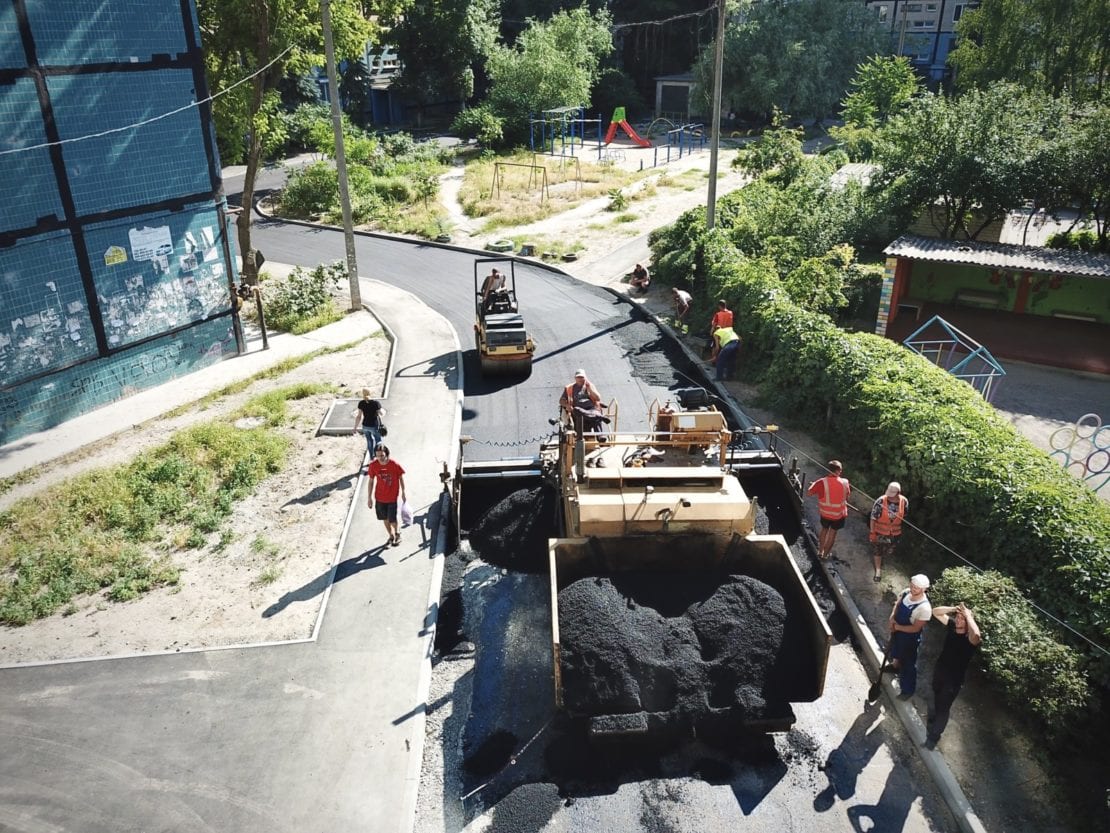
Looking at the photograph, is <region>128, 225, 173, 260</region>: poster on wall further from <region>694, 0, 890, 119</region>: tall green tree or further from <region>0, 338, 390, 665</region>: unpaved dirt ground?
<region>694, 0, 890, 119</region>: tall green tree

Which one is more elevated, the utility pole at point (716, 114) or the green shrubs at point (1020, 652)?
the utility pole at point (716, 114)

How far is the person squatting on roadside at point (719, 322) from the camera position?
1892 centimetres

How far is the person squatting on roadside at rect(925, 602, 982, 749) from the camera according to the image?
8.86 meters

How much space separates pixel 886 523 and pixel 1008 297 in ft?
49.2

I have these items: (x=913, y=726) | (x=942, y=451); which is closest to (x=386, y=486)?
(x=913, y=726)

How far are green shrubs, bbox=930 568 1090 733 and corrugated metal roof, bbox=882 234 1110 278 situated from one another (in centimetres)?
1328

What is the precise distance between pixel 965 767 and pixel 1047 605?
7.29 ft

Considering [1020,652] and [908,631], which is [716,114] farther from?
[1020,652]

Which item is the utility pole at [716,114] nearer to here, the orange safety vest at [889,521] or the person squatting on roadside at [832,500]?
the person squatting on roadside at [832,500]

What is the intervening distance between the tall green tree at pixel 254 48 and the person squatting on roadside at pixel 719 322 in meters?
14.0

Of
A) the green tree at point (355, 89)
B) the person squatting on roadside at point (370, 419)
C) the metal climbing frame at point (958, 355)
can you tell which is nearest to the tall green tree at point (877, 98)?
the metal climbing frame at point (958, 355)

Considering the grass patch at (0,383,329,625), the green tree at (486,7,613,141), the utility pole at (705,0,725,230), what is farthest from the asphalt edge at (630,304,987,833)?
the green tree at (486,7,613,141)

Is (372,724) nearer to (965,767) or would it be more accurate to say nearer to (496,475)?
(496,475)

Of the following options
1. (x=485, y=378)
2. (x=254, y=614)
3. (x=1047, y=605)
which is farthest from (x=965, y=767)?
(x=485, y=378)
